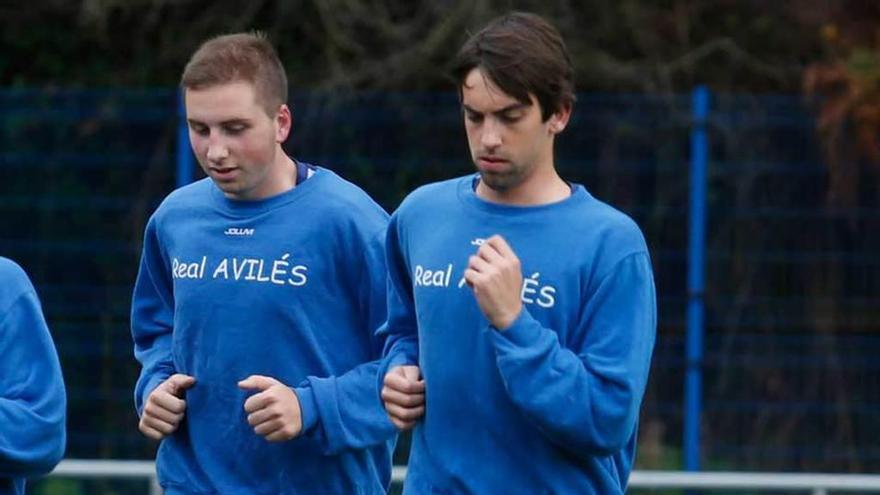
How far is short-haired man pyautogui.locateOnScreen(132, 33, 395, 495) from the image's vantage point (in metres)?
4.66

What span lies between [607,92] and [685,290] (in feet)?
8.39

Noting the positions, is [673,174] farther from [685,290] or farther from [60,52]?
[60,52]

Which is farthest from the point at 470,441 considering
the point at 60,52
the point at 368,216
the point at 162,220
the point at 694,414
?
the point at 60,52

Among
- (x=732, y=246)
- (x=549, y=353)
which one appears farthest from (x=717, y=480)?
(x=549, y=353)

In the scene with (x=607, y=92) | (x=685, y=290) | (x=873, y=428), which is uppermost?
(x=607, y=92)

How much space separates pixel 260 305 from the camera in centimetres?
470

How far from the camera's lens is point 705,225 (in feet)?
27.6

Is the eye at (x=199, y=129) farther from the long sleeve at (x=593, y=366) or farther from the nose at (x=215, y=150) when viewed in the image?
the long sleeve at (x=593, y=366)

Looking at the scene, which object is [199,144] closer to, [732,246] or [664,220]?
[664,220]

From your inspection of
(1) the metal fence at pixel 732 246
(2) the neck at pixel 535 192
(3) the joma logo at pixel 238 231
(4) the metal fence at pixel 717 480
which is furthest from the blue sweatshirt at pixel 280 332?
(1) the metal fence at pixel 732 246

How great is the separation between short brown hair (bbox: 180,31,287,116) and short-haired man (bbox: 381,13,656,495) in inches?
28.6

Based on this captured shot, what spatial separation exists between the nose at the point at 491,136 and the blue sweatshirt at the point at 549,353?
0.19m

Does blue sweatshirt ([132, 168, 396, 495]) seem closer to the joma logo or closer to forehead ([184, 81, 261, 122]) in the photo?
the joma logo

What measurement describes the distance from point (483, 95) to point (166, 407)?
4.08 ft
